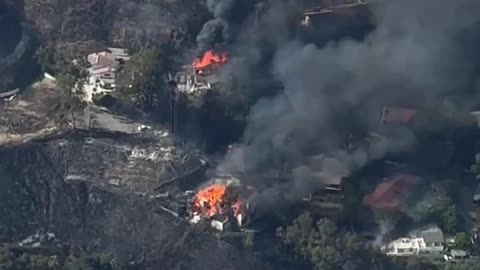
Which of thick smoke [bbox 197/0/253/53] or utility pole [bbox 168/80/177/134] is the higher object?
thick smoke [bbox 197/0/253/53]

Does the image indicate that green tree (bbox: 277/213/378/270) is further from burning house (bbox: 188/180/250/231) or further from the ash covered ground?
burning house (bbox: 188/180/250/231)

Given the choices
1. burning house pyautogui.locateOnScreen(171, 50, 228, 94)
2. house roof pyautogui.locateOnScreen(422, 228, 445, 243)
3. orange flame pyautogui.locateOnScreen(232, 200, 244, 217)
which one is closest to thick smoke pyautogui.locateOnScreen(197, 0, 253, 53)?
burning house pyautogui.locateOnScreen(171, 50, 228, 94)

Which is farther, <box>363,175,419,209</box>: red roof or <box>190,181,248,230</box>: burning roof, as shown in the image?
<box>363,175,419,209</box>: red roof

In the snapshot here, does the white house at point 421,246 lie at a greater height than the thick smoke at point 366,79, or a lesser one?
lesser

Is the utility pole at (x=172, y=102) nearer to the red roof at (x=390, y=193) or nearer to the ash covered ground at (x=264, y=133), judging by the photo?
the ash covered ground at (x=264, y=133)

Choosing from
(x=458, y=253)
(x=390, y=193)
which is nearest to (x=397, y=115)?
(x=390, y=193)

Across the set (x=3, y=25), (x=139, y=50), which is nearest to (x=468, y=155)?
(x=139, y=50)

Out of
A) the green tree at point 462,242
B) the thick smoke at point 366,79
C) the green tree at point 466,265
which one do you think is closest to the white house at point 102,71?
the thick smoke at point 366,79
